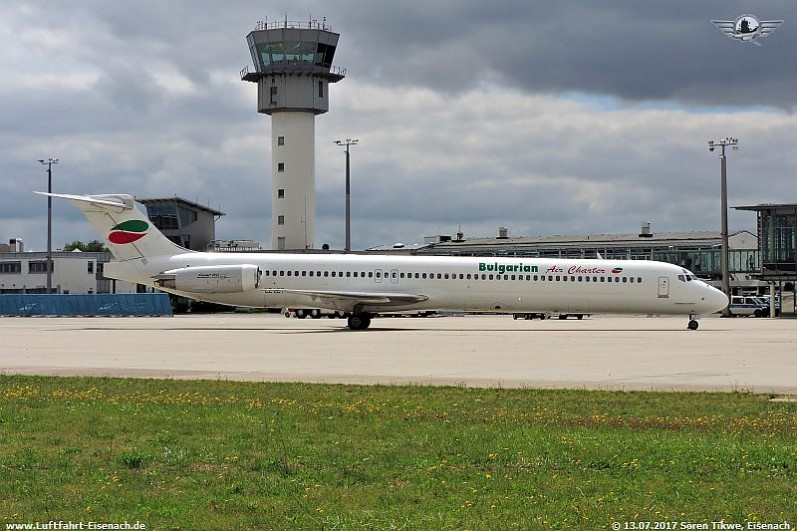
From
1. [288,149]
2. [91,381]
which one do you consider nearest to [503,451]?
[91,381]

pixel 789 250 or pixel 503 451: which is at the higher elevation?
pixel 789 250

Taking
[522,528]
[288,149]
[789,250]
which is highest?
[288,149]

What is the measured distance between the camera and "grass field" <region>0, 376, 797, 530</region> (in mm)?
8422

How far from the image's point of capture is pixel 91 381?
18.8m

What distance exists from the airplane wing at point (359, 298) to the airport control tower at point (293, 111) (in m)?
45.1

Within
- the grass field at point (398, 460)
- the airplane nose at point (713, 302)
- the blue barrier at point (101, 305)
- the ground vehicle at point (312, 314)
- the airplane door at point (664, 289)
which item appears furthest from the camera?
the blue barrier at point (101, 305)

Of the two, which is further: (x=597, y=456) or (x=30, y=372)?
(x=30, y=372)

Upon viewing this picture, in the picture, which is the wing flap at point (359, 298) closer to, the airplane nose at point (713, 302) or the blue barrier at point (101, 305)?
the airplane nose at point (713, 302)

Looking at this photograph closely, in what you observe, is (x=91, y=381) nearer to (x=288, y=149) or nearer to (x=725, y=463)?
Answer: (x=725, y=463)

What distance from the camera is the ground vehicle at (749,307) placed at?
7775 cm

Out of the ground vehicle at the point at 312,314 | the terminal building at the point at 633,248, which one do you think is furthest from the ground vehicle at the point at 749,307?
the ground vehicle at the point at 312,314

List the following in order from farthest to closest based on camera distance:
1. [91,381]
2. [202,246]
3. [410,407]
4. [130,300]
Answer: [202,246]
[130,300]
[91,381]
[410,407]

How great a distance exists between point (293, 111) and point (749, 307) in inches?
1660

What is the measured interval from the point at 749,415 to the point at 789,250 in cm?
6596
